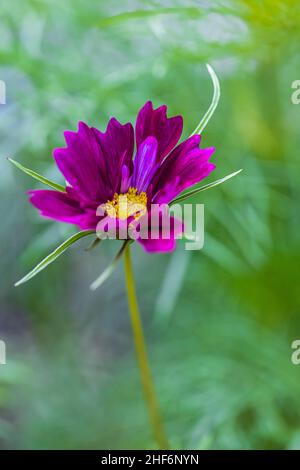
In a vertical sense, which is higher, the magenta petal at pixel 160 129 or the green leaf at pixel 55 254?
the magenta petal at pixel 160 129

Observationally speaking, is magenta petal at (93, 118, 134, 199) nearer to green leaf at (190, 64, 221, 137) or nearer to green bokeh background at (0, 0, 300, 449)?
green leaf at (190, 64, 221, 137)

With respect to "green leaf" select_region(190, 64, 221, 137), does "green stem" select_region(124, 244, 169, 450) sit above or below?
below

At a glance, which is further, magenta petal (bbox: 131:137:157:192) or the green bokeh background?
the green bokeh background

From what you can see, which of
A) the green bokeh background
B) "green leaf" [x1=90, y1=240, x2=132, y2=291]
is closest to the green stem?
"green leaf" [x1=90, y1=240, x2=132, y2=291]

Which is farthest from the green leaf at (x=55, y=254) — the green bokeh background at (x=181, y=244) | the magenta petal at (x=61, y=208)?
the green bokeh background at (x=181, y=244)

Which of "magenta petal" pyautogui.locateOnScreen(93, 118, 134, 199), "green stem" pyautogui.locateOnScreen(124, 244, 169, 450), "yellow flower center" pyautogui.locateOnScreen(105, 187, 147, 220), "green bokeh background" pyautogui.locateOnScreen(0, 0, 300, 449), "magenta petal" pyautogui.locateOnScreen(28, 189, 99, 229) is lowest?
"green stem" pyautogui.locateOnScreen(124, 244, 169, 450)

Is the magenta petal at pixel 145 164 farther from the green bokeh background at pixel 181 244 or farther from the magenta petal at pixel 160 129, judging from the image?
the green bokeh background at pixel 181 244

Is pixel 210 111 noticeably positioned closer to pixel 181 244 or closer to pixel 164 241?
pixel 164 241

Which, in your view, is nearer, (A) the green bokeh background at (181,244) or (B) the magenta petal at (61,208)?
(B) the magenta petal at (61,208)
